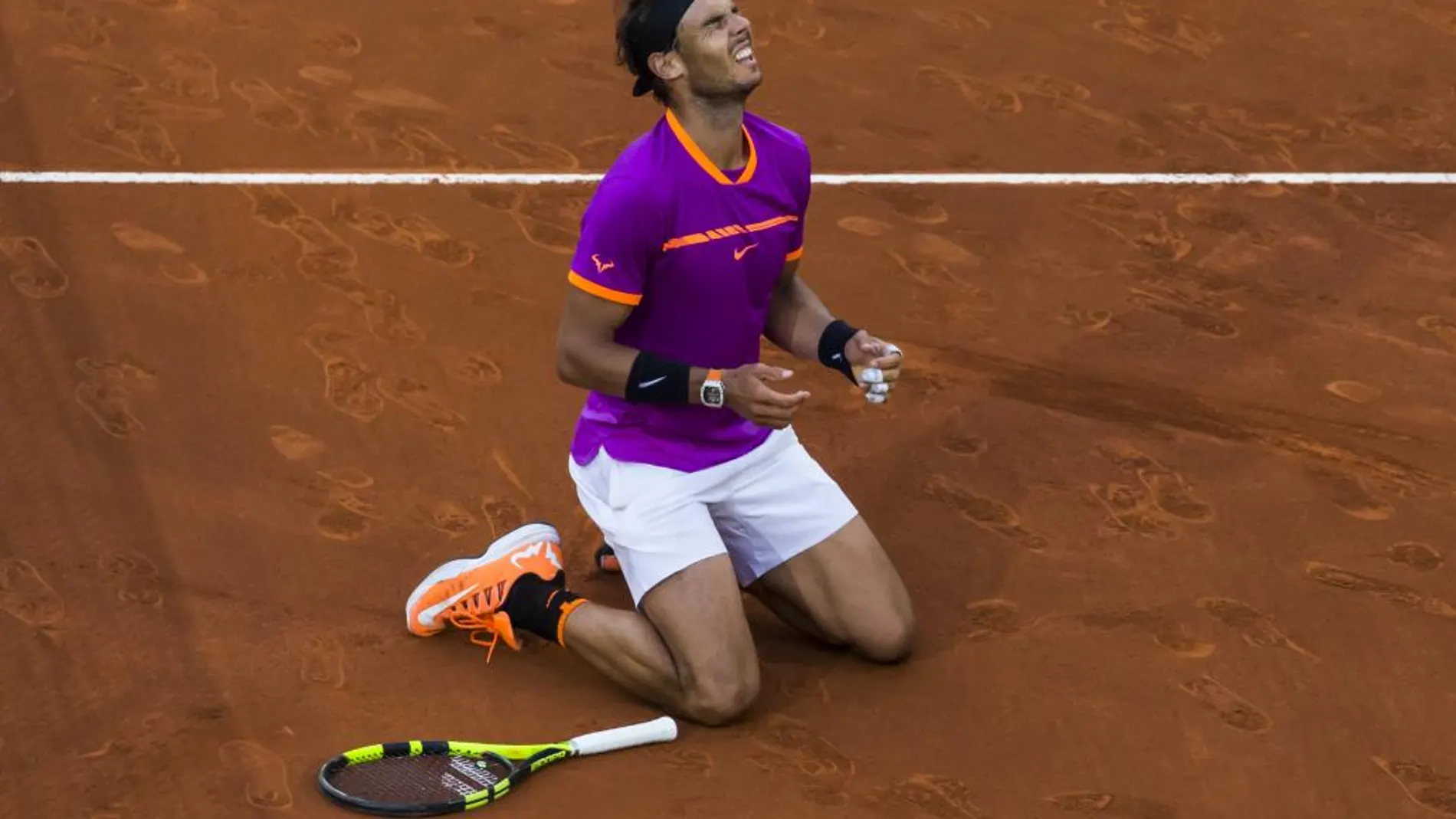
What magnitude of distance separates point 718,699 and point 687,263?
4.32 feet

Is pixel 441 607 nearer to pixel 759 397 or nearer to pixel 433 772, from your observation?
pixel 433 772

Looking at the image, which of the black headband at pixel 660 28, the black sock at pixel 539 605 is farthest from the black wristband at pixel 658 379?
the black headband at pixel 660 28

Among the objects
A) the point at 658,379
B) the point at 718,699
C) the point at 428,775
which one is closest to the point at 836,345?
the point at 658,379

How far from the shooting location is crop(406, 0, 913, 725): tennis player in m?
6.57

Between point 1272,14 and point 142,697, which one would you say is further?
point 1272,14

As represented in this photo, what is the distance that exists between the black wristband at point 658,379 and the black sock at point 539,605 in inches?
30.7

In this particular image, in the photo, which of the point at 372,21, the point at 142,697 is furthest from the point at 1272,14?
the point at 142,697

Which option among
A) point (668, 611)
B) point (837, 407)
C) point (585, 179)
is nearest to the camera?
point (668, 611)

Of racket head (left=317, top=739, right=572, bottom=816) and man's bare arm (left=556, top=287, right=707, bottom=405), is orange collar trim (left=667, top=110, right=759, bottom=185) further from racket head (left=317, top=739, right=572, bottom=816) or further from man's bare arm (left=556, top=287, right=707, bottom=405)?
racket head (left=317, top=739, right=572, bottom=816)

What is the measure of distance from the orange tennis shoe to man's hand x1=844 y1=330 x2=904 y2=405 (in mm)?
1216

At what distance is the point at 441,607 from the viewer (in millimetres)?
7070

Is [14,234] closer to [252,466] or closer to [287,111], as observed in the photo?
[287,111]

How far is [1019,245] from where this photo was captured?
9695 millimetres

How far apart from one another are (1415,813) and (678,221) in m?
2.74
